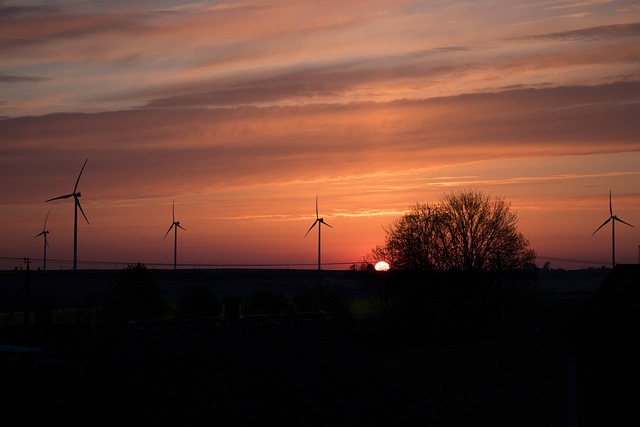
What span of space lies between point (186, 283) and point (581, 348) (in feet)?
492

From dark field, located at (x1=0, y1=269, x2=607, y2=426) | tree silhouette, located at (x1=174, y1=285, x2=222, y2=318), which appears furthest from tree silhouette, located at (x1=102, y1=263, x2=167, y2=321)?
dark field, located at (x1=0, y1=269, x2=607, y2=426)

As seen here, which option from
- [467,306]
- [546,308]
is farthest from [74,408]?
[546,308]

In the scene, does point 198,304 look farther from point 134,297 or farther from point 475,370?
point 475,370

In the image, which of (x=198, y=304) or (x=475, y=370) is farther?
(x=198, y=304)

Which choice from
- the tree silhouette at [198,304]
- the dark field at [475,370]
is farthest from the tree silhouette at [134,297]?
the dark field at [475,370]

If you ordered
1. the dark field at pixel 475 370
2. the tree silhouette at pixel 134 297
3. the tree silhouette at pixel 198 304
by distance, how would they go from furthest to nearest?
the tree silhouette at pixel 198 304
the tree silhouette at pixel 134 297
the dark field at pixel 475 370

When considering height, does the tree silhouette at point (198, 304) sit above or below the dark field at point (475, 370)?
above

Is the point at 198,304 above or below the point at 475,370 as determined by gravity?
above

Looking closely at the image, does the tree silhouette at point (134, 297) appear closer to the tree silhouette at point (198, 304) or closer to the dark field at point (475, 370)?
the tree silhouette at point (198, 304)

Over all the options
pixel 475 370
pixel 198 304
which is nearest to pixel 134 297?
pixel 198 304

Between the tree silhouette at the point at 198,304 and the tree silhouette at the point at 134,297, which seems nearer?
the tree silhouette at the point at 134,297

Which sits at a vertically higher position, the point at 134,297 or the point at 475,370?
the point at 134,297

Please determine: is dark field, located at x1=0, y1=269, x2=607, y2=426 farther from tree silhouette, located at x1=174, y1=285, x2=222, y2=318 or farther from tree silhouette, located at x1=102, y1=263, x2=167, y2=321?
tree silhouette, located at x1=174, y1=285, x2=222, y2=318

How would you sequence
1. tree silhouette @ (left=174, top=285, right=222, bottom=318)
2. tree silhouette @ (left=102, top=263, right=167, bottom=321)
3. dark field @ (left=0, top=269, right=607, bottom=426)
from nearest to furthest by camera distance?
dark field @ (left=0, top=269, right=607, bottom=426) → tree silhouette @ (left=102, top=263, right=167, bottom=321) → tree silhouette @ (left=174, top=285, right=222, bottom=318)
